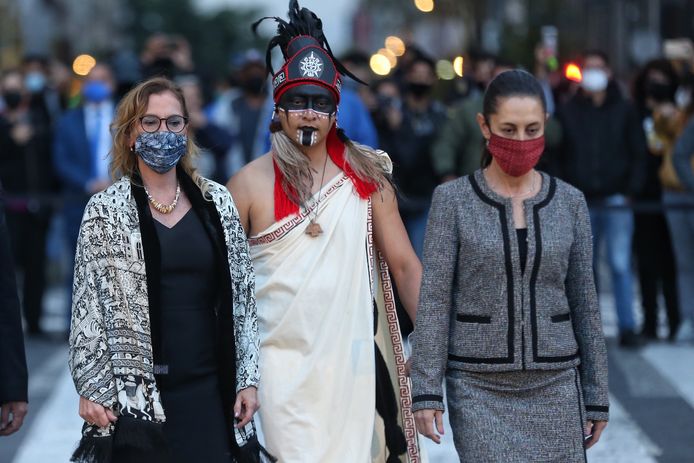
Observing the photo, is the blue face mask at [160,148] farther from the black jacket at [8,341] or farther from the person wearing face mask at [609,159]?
the person wearing face mask at [609,159]

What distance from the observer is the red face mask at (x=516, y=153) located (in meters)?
5.07

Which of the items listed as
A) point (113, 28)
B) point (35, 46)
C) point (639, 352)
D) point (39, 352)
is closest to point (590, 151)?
point (639, 352)

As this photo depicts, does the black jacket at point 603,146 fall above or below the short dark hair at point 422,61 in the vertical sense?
below

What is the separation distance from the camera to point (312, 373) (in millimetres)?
5609

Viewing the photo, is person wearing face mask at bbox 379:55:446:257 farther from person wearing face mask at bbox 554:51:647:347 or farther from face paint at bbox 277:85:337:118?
face paint at bbox 277:85:337:118

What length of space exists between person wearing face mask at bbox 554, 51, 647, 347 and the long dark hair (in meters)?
6.18

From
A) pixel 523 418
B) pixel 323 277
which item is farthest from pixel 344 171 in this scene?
pixel 523 418

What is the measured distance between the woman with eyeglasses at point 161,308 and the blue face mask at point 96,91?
22.3 ft

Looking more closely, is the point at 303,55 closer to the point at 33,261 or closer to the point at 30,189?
the point at 33,261

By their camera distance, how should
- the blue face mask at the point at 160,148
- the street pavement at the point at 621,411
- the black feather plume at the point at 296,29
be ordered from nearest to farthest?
the blue face mask at the point at 160,148 < the black feather plume at the point at 296,29 < the street pavement at the point at 621,411

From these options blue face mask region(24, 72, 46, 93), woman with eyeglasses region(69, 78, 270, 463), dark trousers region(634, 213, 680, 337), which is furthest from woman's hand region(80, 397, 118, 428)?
blue face mask region(24, 72, 46, 93)

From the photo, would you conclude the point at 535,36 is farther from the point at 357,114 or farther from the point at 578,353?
the point at 578,353

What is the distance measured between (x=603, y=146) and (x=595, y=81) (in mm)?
508

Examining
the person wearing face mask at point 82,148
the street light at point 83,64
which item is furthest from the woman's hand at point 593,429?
the street light at point 83,64
